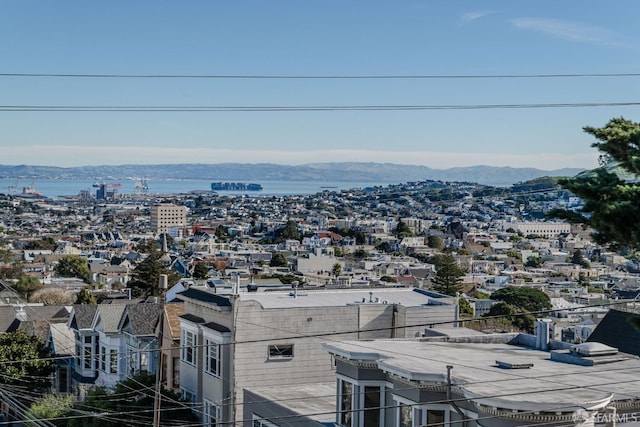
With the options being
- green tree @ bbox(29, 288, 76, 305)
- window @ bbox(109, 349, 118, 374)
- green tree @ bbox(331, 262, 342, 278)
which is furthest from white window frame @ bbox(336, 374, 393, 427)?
green tree @ bbox(331, 262, 342, 278)

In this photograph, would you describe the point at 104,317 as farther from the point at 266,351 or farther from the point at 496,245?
the point at 496,245

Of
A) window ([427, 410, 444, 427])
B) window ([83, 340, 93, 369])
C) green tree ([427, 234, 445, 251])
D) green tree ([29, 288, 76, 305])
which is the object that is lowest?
green tree ([427, 234, 445, 251])

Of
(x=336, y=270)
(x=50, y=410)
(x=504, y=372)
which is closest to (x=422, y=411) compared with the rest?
(x=504, y=372)

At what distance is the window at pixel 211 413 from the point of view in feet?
77.7

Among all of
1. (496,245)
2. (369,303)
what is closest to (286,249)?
(496,245)

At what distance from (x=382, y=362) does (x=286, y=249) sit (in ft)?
468

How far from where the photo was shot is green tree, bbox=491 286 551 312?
272 feet

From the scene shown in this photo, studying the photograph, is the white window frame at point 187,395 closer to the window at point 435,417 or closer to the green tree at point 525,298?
the window at point 435,417

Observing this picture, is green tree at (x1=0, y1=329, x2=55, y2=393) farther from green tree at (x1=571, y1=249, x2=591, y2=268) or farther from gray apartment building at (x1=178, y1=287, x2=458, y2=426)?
green tree at (x1=571, y1=249, x2=591, y2=268)

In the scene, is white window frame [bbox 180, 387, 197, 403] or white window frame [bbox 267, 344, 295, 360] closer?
white window frame [bbox 267, 344, 295, 360]

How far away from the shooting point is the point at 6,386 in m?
34.4

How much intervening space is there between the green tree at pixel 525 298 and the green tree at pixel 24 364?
51834 mm

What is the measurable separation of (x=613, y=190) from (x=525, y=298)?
257 ft

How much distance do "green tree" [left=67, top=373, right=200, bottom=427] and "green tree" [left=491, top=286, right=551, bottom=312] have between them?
189 ft
